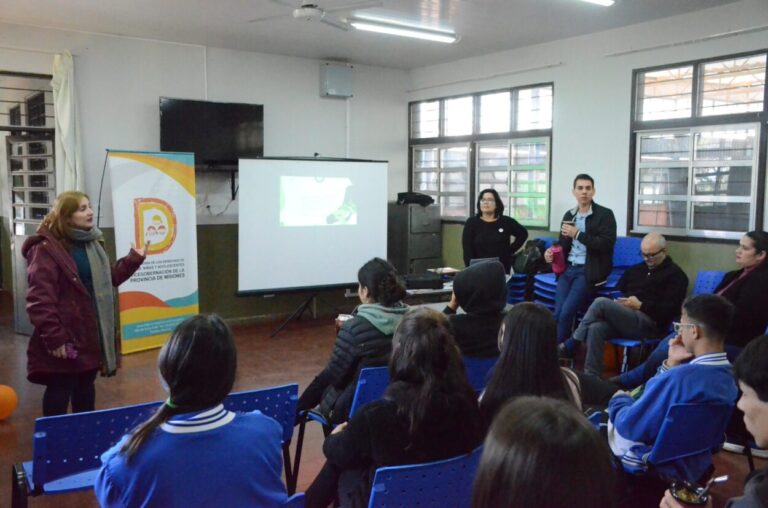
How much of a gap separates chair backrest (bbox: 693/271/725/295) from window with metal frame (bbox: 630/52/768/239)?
525 millimetres

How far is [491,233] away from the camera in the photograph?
5.87 m

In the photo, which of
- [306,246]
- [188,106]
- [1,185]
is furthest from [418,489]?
[1,185]

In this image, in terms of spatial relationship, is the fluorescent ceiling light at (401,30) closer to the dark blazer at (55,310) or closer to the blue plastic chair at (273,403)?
the dark blazer at (55,310)

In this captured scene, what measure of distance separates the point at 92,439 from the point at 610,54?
5.60 metres

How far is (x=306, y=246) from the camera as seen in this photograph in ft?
21.6

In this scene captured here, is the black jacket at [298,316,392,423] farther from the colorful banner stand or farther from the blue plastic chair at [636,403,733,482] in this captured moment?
the colorful banner stand

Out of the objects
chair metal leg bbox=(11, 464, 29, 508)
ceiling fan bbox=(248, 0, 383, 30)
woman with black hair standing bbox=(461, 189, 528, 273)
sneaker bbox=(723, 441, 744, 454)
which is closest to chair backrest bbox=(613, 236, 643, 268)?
woman with black hair standing bbox=(461, 189, 528, 273)

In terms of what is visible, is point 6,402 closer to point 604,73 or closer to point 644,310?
point 644,310

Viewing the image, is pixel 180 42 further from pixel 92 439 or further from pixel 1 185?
pixel 92 439

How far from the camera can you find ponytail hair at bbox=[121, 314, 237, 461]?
1.43 metres

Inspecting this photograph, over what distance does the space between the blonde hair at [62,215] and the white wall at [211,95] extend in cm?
348

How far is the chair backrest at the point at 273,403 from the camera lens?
228 centimetres

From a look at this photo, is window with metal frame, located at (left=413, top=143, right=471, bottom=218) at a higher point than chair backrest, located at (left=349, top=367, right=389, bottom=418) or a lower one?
higher

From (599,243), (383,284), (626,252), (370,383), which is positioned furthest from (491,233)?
(370,383)
